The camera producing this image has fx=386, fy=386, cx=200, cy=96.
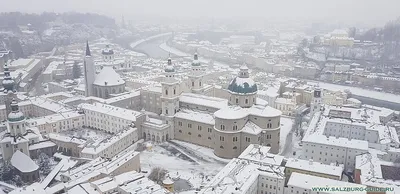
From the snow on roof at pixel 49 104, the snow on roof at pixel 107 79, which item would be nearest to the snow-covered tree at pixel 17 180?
the snow on roof at pixel 49 104

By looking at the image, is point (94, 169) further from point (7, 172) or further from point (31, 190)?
point (7, 172)

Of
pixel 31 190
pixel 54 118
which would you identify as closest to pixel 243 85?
pixel 54 118

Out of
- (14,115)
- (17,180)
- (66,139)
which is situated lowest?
(17,180)

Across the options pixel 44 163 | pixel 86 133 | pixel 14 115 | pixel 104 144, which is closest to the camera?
pixel 14 115

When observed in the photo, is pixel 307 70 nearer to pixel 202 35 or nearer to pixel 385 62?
pixel 385 62

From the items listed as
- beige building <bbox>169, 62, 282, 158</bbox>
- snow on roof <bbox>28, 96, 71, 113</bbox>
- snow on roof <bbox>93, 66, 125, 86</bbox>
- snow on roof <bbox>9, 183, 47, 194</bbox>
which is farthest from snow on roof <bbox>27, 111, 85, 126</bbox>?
snow on roof <bbox>9, 183, 47, 194</bbox>

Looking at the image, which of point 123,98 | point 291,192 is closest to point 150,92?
point 123,98

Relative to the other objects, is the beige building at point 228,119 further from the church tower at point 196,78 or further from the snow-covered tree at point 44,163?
the snow-covered tree at point 44,163
